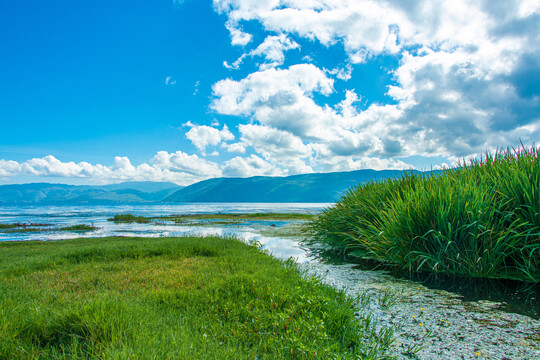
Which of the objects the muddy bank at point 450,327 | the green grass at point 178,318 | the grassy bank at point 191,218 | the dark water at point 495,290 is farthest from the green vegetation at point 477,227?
the grassy bank at point 191,218

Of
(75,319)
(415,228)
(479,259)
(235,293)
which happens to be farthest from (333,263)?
(75,319)

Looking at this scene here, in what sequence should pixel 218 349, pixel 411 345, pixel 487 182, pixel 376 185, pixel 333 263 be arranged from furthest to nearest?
pixel 376 185 → pixel 333 263 → pixel 487 182 → pixel 411 345 → pixel 218 349

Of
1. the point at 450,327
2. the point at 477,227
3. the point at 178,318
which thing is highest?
the point at 477,227

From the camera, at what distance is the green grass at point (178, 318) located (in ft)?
8.97

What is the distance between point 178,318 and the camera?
360 cm

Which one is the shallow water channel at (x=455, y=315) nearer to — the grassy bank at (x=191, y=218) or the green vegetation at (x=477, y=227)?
the green vegetation at (x=477, y=227)

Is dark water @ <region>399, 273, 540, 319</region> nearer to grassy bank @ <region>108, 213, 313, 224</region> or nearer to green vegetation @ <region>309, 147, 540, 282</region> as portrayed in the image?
green vegetation @ <region>309, 147, 540, 282</region>

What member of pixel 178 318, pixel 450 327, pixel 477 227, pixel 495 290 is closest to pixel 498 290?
pixel 495 290

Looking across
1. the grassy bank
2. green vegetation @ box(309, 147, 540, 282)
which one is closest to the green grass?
green vegetation @ box(309, 147, 540, 282)

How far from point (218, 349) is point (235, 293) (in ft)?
5.69

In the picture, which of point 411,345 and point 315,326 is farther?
point 411,345

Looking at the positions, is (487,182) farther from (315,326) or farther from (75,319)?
(75,319)

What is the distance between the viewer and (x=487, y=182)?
21.6ft

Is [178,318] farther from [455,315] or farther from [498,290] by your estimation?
[498,290]
